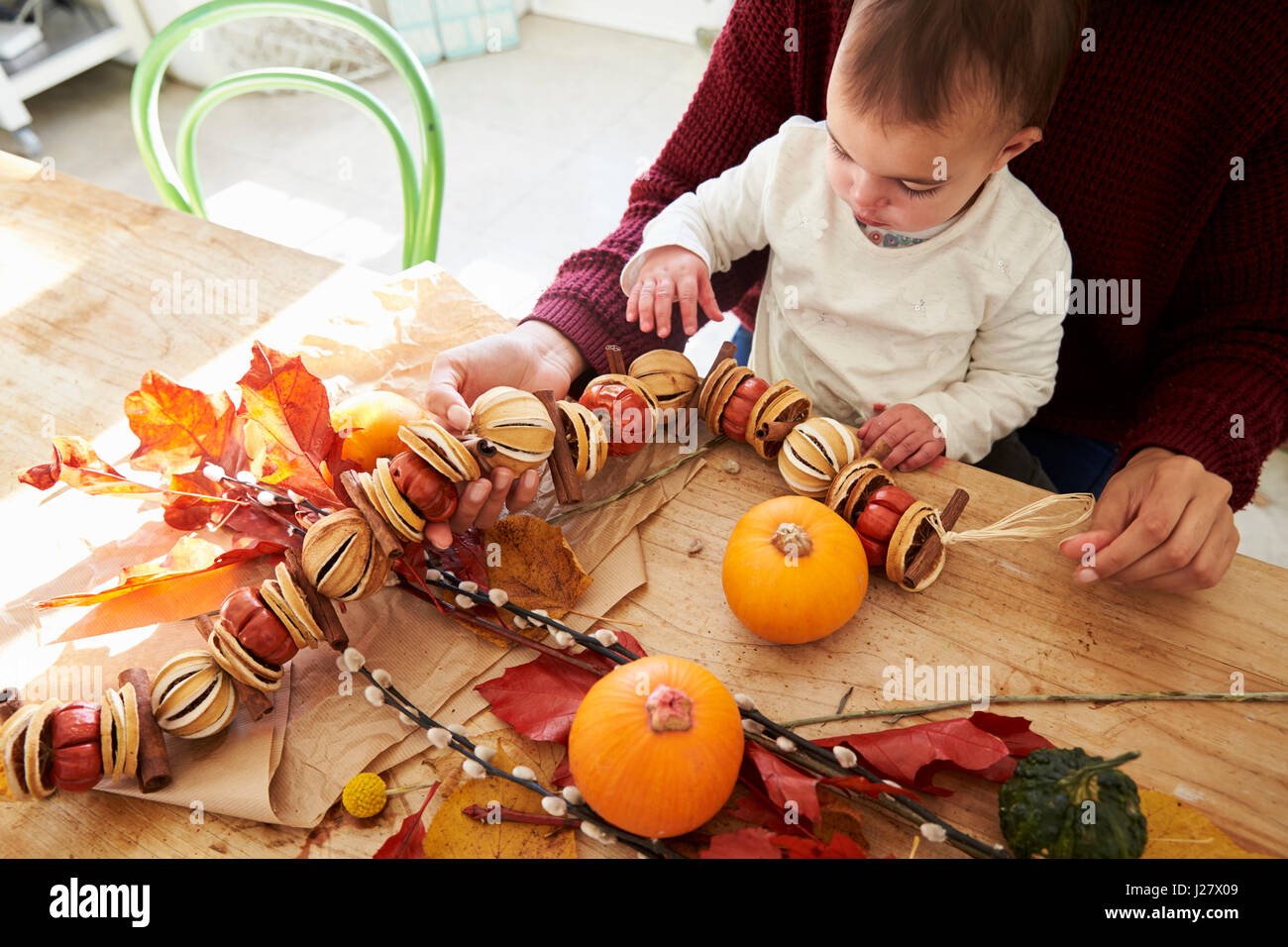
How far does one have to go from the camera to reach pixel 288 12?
134 centimetres

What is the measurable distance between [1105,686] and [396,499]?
2.13 feet

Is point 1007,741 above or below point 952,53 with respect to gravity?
below

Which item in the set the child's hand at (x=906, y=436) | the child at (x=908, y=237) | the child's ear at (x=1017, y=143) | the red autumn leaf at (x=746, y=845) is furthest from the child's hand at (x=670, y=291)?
the red autumn leaf at (x=746, y=845)

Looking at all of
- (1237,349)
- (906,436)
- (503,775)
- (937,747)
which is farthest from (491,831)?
(1237,349)

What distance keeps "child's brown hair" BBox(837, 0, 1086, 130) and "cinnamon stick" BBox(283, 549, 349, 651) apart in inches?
27.0

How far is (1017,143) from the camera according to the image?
0.88 meters

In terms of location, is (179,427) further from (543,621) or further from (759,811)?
(759,811)

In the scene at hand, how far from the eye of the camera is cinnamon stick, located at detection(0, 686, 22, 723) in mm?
700

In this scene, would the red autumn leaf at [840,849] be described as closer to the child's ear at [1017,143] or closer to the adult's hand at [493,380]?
the adult's hand at [493,380]

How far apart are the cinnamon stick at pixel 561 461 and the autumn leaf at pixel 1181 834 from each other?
1.83 feet

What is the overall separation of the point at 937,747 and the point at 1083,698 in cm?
16

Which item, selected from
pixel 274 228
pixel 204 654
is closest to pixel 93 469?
pixel 204 654

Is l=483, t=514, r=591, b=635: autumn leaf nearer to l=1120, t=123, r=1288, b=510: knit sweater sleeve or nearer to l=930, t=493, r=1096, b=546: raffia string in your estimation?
l=930, t=493, r=1096, b=546: raffia string

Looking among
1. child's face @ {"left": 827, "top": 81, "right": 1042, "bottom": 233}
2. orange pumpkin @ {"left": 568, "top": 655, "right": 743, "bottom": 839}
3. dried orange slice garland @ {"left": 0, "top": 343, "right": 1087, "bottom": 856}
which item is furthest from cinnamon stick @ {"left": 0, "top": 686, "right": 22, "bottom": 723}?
child's face @ {"left": 827, "top": 81, "right": 1042, "bottom": 233}
